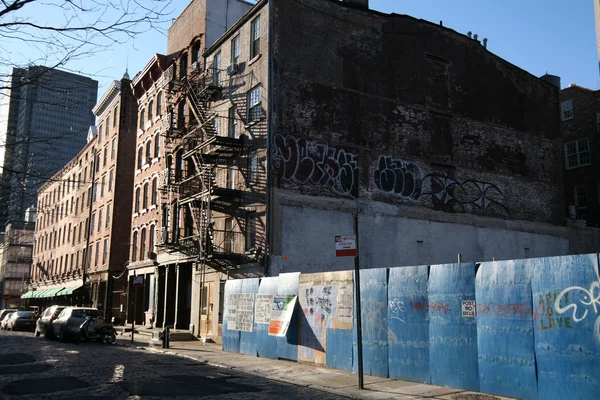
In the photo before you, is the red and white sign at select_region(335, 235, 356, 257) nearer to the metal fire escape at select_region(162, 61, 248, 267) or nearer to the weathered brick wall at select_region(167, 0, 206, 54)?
the metal fire escape at select_region(162, 61, 248, 267)

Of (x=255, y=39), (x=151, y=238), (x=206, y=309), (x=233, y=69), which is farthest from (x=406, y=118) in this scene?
(x=151, y=238)

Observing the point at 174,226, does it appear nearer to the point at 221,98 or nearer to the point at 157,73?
the point at 221,98

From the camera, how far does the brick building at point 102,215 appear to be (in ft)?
142

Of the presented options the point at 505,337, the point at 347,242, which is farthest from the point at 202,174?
the point at 505,337

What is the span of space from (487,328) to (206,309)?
60.1 ft

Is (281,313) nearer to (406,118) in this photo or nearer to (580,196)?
(406,118)

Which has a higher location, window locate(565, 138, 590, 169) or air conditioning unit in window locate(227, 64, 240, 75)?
air conditioning unit in window locate(227, 64, 240, 75)

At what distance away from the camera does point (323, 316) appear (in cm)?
1556

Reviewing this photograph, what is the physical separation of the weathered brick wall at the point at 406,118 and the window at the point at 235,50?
3.24 meters

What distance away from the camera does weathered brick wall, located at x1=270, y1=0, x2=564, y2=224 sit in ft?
83.1

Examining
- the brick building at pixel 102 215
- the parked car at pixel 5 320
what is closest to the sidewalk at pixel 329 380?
the brick building at pixel 102 215

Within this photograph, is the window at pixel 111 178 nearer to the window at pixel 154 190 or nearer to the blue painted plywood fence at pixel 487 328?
the window at pixel 154 190

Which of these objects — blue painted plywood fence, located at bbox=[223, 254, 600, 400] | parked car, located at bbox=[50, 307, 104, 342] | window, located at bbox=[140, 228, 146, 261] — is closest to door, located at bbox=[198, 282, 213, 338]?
parked car, located at bbox=[50, 307, 104, 342]

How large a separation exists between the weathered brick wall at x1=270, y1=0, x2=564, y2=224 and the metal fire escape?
3226 millimetres
